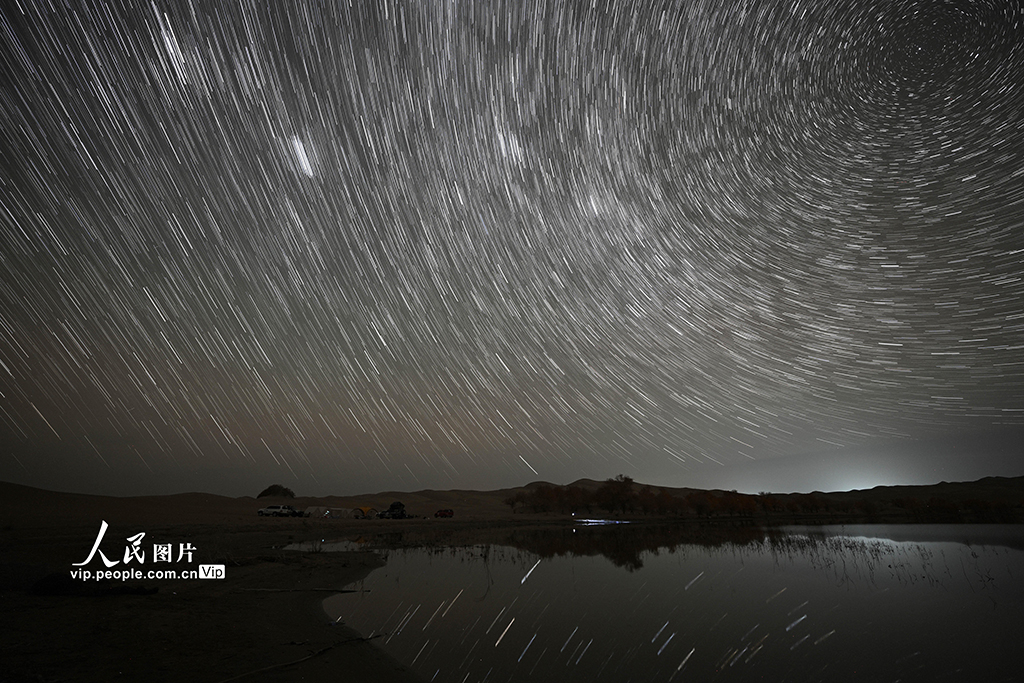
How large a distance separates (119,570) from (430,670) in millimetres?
11225

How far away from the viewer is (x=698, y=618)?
1065 cm

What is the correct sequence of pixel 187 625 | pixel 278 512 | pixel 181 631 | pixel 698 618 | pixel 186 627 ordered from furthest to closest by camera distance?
pixel 278 512
pixel 698 618
pixel 187 625
pixel 186 627
pixel 181 631

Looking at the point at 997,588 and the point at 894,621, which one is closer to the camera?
the point at 894,621

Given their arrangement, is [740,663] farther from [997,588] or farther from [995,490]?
[995,490]

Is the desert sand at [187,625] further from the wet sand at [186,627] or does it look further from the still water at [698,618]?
the still water at [698,618]

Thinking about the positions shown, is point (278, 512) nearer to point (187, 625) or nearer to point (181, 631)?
point (187, 625)

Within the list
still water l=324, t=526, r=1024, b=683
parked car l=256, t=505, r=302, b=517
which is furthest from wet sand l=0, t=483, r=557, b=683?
parked car l=256, t=505, r=302, b=517

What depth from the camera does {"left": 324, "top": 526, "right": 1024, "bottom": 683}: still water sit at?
7.69 m

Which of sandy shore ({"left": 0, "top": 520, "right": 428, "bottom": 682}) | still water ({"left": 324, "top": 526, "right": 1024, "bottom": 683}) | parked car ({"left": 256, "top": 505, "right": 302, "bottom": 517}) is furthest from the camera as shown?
parked car ({"left": 256, "top": 505, "right": 302, "bottom": 517})

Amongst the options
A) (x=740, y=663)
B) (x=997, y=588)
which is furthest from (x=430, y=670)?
(x=997, y=588)

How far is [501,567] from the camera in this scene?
18.1 meters

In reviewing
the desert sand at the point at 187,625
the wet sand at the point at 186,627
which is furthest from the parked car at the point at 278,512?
the wet sand at the point at 186,627

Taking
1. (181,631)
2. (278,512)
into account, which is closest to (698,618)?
(181,631)

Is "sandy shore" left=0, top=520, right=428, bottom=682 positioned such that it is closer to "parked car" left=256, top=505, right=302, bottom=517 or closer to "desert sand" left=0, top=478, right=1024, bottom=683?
"desert sand" left=0, top=478, right=1024, bottom=683
